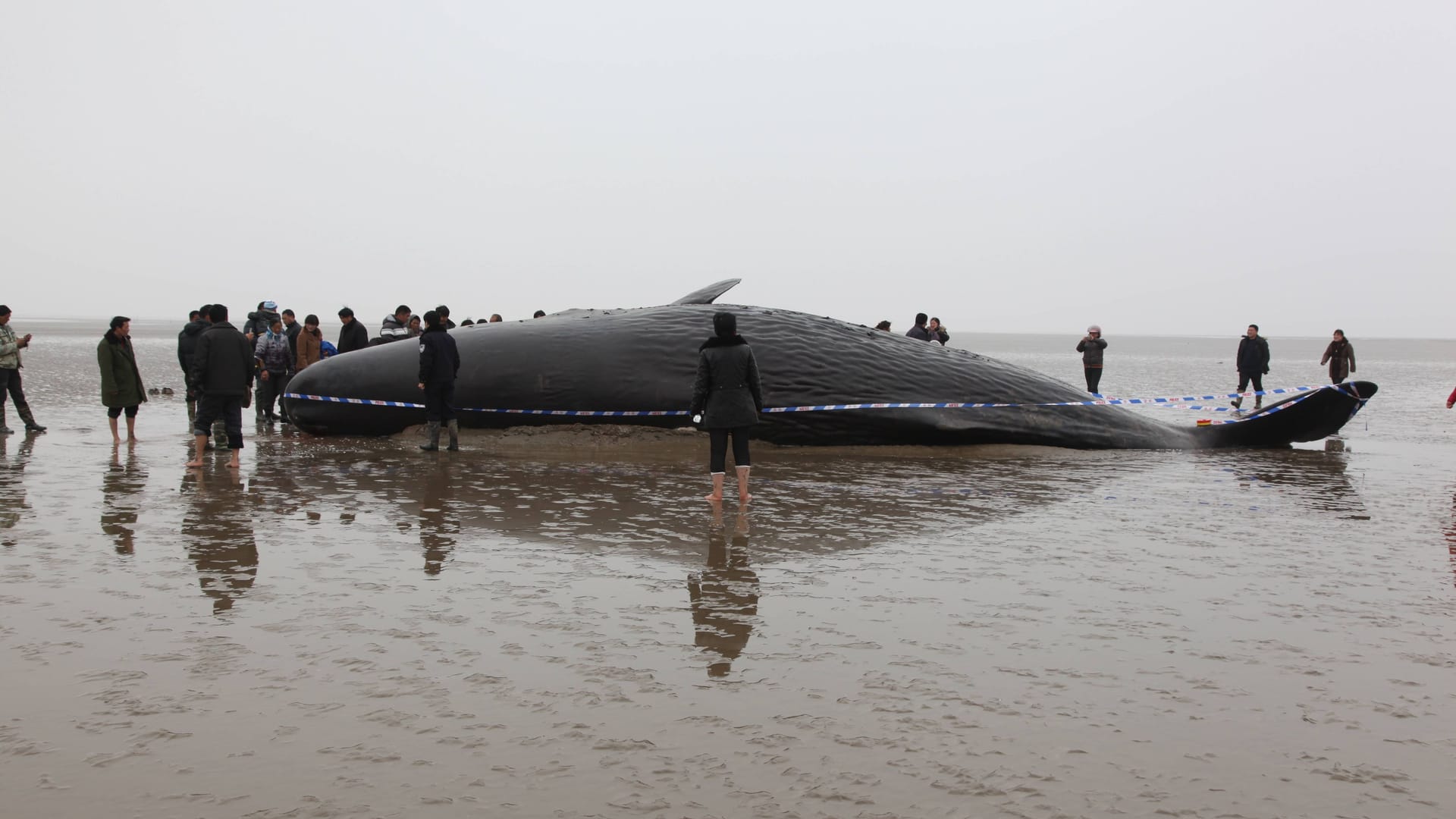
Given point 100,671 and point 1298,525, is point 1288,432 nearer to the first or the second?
point 1298,525

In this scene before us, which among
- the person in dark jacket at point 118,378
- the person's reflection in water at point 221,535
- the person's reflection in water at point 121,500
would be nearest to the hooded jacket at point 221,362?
the person's reflection in water at point 121,500

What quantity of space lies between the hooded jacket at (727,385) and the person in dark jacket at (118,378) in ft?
24.0

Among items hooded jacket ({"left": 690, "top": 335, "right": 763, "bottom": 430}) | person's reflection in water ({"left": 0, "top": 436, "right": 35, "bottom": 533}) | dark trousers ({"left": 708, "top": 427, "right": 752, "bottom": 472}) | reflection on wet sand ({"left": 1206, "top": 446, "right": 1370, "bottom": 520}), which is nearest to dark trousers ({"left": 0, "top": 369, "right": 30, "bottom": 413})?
person's reflection in water ({"left": 0, "top": 436, "right": 35, "bottom": 533})

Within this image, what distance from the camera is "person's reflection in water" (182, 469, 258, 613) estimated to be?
5.41 metres

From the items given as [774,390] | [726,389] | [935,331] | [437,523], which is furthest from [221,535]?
Answer: [935,331]

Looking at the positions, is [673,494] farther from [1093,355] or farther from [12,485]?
[1093,355]

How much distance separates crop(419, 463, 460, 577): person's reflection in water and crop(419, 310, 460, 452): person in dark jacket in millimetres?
1977

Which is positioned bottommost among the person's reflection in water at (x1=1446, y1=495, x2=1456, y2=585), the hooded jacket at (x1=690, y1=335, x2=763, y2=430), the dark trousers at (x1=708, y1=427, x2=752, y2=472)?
the person's reflection in water at (x1=1446, y1=495, x2=1456, y2=585)

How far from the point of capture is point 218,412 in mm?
10516

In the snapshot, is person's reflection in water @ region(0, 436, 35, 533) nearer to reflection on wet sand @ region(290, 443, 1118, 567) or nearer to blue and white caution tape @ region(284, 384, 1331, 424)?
reflection on wet sand @ region(290, 443, 1118, 567)

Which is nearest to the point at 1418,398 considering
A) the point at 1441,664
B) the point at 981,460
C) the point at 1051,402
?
the point at 1051,402

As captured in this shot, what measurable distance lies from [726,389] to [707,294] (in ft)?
17.4

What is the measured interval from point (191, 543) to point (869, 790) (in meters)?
4.75

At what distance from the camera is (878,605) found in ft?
17.1
